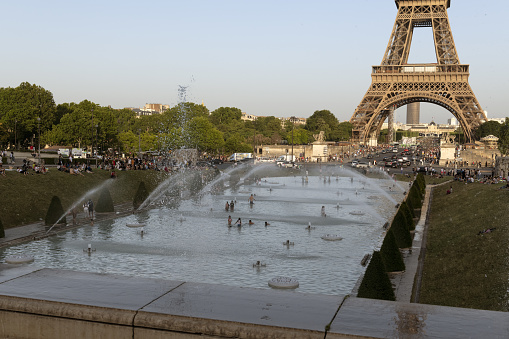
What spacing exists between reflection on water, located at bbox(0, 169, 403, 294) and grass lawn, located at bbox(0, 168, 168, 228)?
515 cm

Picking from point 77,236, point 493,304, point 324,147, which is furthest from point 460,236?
point 324,147

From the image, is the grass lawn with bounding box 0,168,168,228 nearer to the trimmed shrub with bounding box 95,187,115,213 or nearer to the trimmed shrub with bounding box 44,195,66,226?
the trimmed shrub with bounding box 44,195,66,226

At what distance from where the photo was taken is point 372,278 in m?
16.3

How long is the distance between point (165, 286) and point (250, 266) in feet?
63.0

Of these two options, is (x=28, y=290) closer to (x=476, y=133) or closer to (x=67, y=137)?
(x=67, y=137)

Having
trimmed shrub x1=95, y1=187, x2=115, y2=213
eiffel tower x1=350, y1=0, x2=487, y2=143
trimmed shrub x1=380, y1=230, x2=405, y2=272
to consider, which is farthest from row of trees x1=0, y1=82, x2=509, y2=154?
trimmed shrub x1=380, y1=230, x2=405, y2=272

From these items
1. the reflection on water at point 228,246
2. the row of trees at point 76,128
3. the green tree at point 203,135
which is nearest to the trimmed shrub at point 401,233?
the reflection on water at point 228,246

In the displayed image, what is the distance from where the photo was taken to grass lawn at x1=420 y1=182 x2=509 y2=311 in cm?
1947

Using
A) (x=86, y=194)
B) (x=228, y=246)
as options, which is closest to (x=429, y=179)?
(x=86, y=194)

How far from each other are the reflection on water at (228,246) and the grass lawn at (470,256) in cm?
352

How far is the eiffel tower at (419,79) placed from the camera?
131500mm

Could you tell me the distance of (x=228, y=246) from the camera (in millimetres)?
30203

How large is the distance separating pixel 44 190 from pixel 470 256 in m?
32.0

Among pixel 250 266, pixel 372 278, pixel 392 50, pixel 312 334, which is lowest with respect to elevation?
pixel 250 266
